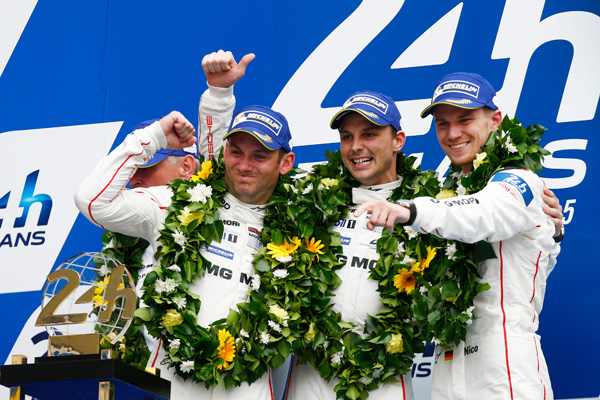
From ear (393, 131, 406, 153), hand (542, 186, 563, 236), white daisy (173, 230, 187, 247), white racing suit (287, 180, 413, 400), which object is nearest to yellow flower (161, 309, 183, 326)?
white daisy (173, 230, 187, 247)

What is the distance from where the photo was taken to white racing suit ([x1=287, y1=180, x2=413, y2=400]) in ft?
10.7

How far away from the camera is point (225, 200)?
3.48 m

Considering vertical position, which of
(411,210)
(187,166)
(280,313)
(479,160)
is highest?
(187,166)

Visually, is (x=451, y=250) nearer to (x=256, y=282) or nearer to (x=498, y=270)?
(x=498, y=270)

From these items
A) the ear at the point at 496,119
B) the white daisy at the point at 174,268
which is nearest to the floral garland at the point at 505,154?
the ear at the point at 496,119

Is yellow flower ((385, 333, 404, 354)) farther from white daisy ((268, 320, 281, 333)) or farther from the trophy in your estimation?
the trophy

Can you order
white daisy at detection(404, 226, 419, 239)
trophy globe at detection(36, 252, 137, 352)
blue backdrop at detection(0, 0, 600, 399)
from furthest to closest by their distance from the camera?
blue backdrop at detection(0, 0, 600, 399), white daisy at detection(404, 226, 419, 239), trophy globe at detection(36, 252, 137, 352)

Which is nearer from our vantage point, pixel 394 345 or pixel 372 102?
pixel 394 345

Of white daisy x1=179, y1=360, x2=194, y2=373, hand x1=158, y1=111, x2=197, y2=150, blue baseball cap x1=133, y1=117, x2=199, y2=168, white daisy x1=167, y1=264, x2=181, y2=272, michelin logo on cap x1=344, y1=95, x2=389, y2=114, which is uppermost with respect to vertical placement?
Result: michelin logo on cap x1=344, y1=95, x2=389, y2=114

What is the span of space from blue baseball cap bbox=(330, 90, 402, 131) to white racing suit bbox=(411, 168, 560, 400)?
0.68 meters

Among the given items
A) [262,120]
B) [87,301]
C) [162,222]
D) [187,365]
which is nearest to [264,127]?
[262,120]

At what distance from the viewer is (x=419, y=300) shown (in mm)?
3186

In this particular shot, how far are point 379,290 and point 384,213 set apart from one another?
33.4 inches

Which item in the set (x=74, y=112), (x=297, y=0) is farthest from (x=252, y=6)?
(x=74, y=112)
